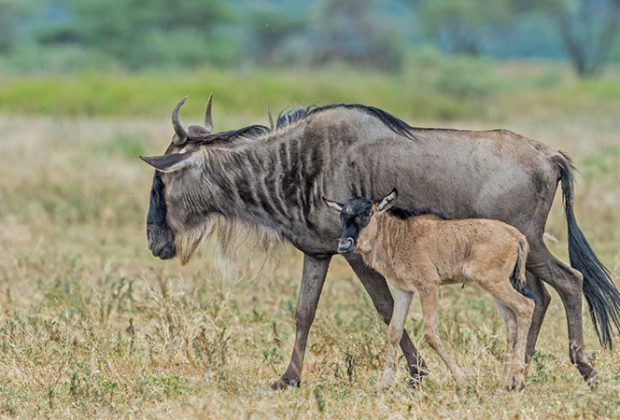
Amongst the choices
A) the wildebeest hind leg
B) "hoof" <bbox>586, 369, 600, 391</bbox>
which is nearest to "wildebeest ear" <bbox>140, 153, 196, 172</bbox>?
the wildebeest hind leg

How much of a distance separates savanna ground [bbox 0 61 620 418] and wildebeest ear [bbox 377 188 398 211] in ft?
3.33

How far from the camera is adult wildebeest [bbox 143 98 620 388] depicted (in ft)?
23.8

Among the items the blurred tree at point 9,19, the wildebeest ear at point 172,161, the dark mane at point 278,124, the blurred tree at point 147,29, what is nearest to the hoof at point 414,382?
the dark mane at point 278,124

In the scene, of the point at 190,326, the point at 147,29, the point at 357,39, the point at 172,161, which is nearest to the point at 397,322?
the point at 190,326

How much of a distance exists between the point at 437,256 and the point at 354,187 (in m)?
0.81

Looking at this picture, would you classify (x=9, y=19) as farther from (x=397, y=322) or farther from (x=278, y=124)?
(x=397, y=322)

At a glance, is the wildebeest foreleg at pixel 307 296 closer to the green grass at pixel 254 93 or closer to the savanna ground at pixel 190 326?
the savanna ground at pixel 190 326

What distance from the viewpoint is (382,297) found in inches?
303

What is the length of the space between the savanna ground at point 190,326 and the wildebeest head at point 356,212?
2.98ft

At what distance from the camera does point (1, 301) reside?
983cm

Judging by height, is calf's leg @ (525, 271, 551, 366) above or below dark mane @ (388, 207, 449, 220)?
below

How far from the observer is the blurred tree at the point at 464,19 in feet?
205

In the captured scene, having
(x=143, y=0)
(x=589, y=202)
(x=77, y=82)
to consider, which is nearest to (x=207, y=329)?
(x=589, y=202)

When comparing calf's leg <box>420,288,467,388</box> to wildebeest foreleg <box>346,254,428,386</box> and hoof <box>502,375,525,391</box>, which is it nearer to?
hoof <box>502,375,525,391</box>
